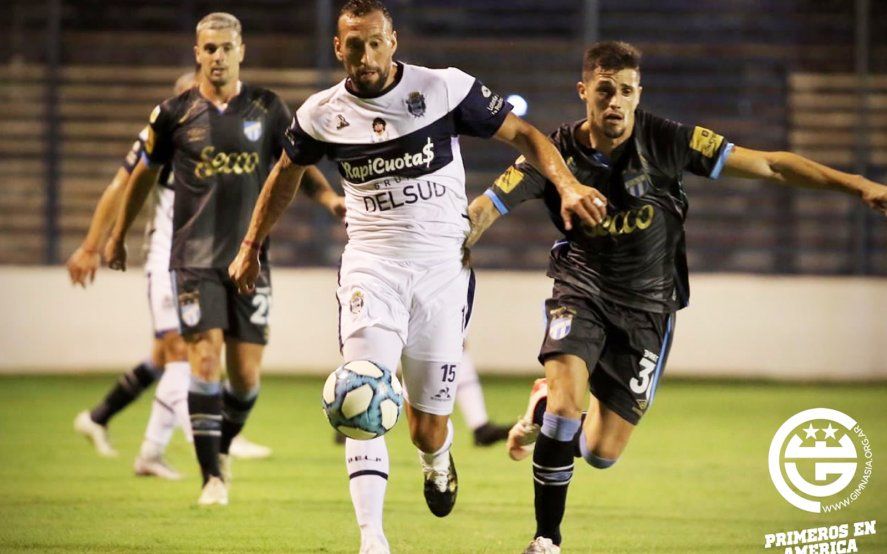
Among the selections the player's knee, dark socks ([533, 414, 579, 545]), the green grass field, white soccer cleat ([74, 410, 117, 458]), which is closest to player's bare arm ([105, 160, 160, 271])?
the green grass field

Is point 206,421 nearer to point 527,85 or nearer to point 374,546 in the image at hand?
point 374,546

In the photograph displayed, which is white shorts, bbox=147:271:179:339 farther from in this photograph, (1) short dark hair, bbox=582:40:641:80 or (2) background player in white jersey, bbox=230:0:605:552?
(1) short dark hair, bbox=582:40:641:80

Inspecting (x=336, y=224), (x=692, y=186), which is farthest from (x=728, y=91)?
(x=336, y=224)

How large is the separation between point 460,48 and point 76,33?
4191 millimetres

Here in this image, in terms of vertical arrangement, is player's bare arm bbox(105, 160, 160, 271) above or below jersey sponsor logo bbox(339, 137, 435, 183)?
below

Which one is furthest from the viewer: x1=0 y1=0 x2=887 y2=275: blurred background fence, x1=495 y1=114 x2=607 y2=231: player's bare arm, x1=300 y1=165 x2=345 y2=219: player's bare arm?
x1=0 y1=0 x2=887 y2=275: blurred background fence

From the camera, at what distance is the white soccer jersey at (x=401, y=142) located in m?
5.59

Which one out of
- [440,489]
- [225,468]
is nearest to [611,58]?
[440,489]

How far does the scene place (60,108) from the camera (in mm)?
15398

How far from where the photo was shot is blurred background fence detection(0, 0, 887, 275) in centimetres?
1499

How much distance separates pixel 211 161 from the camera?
738 cm

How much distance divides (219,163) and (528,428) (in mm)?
2161

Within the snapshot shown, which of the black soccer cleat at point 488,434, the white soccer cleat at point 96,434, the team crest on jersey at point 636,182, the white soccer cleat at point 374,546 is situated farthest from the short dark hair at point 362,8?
the white soccer cleat at point 96,434

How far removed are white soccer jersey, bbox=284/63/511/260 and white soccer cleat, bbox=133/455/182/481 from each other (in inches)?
119
